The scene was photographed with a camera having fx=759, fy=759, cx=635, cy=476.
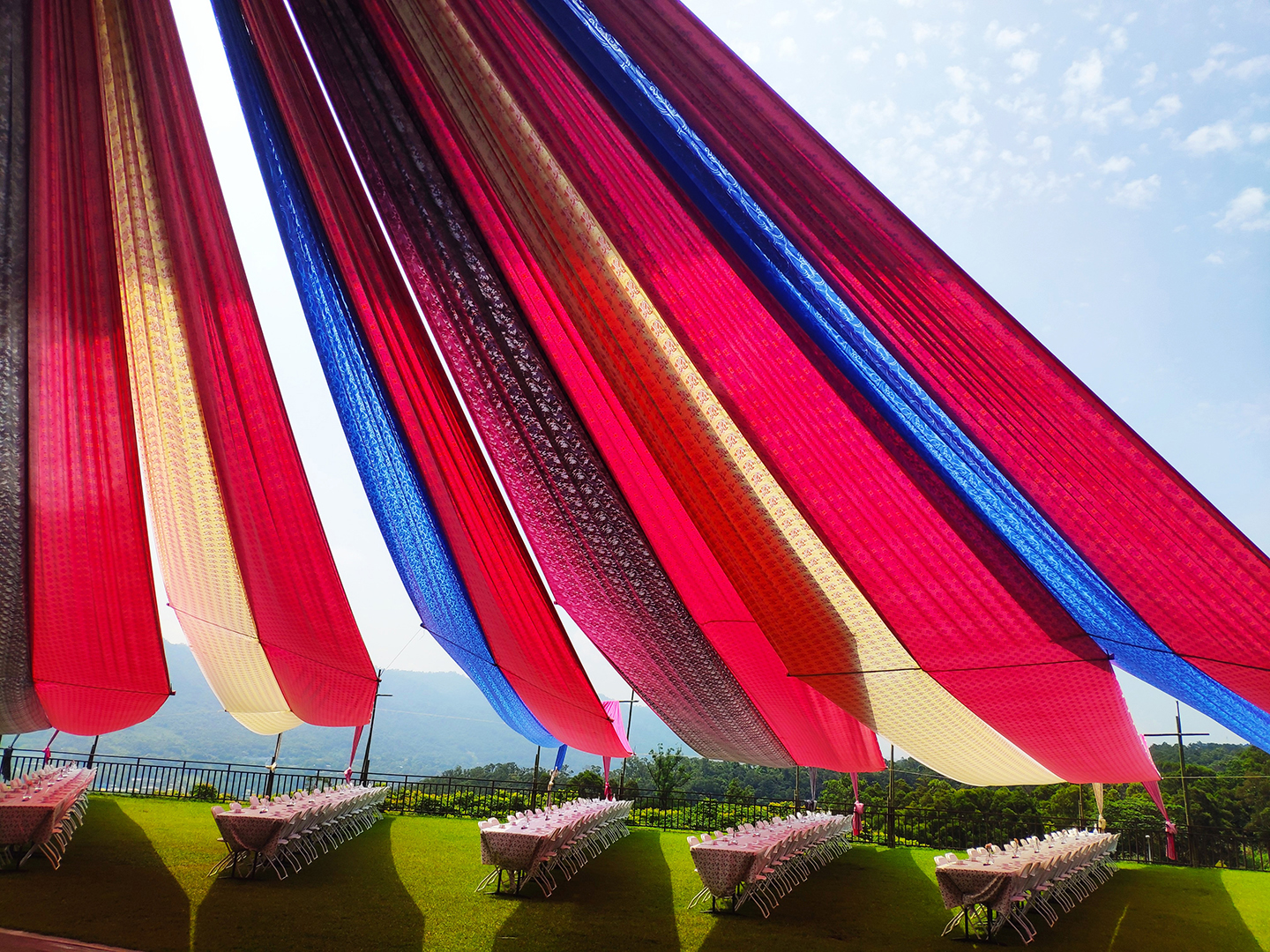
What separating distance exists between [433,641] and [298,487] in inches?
159

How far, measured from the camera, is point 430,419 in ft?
16.4

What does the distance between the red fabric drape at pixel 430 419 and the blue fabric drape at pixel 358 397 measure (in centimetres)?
12

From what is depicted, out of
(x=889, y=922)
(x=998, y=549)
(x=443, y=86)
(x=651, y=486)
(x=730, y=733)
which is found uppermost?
(x=443, y=86)

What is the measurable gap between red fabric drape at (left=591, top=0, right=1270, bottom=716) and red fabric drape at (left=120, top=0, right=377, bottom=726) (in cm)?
218

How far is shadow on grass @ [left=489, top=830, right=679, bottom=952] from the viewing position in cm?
572

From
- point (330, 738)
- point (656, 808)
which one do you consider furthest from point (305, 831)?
point (330, 738)

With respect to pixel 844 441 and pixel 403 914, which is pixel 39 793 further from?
pixel 844 441

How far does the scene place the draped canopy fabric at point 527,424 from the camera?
346 cm

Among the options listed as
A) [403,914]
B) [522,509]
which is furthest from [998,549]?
[403,914]

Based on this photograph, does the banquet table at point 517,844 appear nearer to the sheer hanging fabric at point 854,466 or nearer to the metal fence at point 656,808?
the sheer hanging fabric at point 854,466

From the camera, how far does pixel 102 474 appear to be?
16.8 ft

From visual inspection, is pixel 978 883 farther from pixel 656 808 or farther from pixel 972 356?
pixel 656 808

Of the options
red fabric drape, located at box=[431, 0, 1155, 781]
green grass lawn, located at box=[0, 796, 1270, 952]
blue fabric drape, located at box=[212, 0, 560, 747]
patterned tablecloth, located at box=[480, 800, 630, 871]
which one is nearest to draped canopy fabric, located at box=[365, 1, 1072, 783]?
red fabric drape, located at box=[431, 0, 1155, 781]

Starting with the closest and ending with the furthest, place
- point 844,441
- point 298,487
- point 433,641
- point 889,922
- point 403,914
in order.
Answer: point 844,441 → point 298,487 → point 403,914 → point 889,922 → point 433,641
